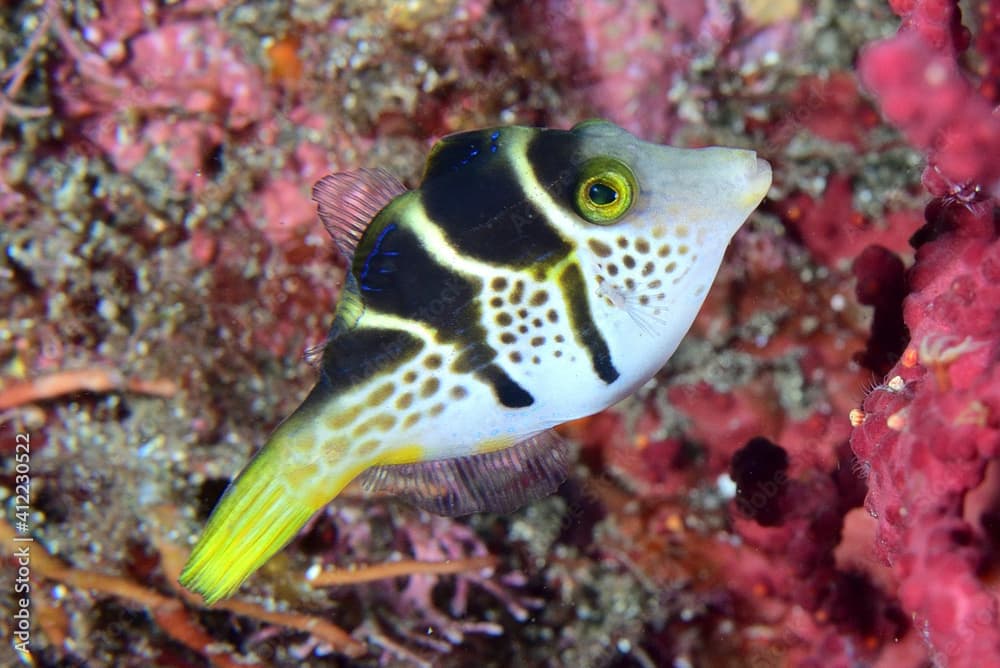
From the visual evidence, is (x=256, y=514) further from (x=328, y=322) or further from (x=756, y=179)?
(x=756, y=179)

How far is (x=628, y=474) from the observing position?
10.5 feet

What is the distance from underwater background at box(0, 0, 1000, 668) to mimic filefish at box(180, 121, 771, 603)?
884mm

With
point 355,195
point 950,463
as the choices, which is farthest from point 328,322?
point 950,463

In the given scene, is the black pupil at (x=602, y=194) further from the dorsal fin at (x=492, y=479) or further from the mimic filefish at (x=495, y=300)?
the dorsal fin at (x=492, y=479)

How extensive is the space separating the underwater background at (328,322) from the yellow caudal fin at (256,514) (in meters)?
1.12

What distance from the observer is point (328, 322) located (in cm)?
294

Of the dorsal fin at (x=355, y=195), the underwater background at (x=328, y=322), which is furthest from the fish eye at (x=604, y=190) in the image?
the underwater background at (x=328, y=322)

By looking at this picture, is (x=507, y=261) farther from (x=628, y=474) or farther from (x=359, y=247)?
(x=628, y=474)

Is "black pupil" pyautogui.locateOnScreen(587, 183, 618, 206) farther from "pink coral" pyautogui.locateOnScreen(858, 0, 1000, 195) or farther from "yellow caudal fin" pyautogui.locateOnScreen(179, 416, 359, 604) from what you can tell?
"yellow caudal fin" pyautogui.locateOnScreen(179, 416, 359, 604)

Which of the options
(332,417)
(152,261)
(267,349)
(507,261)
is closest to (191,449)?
(267,349)

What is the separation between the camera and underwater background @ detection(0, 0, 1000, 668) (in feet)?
8.76

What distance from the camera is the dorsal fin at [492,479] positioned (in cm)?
194

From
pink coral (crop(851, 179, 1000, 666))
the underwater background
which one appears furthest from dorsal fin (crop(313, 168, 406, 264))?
pink coral (crop(851, 179, 1000, 666))

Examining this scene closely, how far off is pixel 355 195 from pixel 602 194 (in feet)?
2.01
